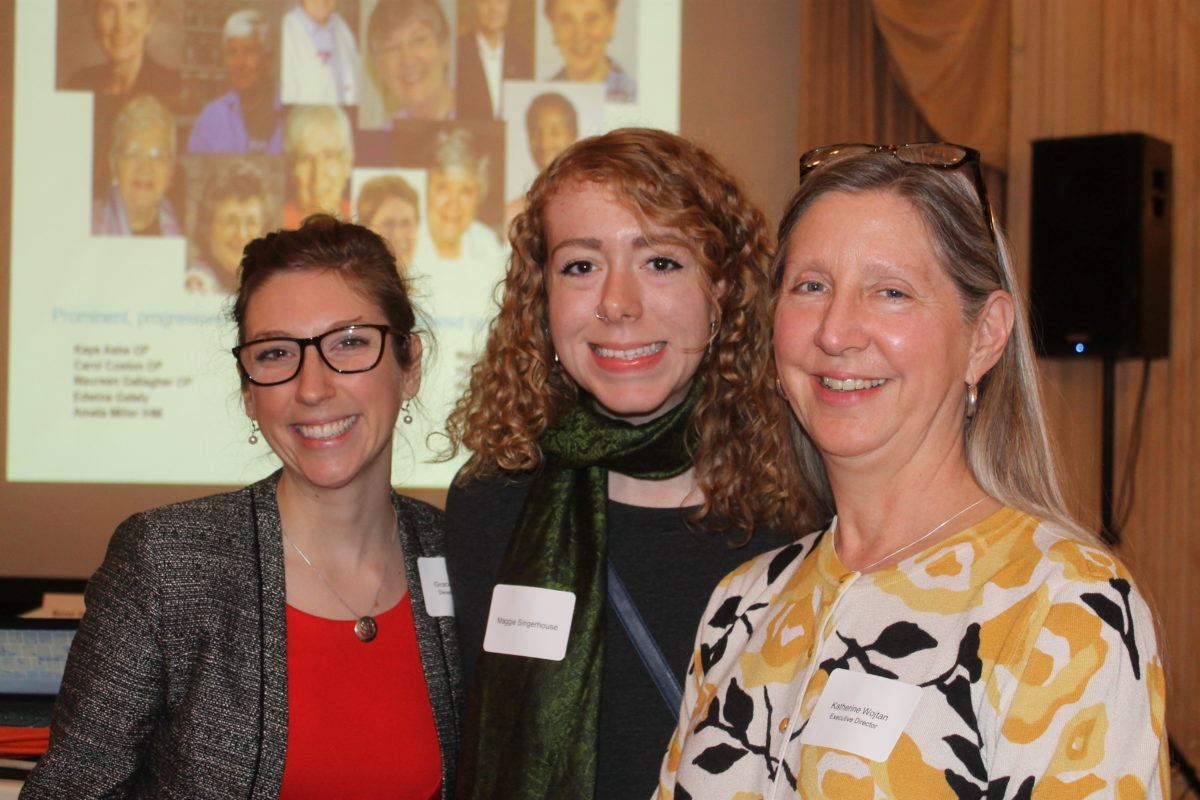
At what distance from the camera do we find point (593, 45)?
16.6 ft

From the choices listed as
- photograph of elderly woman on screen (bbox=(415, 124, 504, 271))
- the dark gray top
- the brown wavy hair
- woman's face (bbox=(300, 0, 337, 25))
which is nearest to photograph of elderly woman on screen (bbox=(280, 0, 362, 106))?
woman's face (bbox=(300, 0, 337, 25))

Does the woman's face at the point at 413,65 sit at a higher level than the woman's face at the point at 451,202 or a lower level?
higher

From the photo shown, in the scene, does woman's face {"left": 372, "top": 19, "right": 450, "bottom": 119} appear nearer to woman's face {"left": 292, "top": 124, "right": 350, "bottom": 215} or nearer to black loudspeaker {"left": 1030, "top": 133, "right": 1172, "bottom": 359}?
woman's face {"left": 292, "top": 124, "right": 350, "bottom": 215}

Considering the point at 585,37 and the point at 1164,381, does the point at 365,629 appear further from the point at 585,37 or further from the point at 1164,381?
the point at 1164,381

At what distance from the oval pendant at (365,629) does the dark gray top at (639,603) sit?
17 centimetres

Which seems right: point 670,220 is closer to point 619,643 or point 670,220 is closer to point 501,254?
point 619,643

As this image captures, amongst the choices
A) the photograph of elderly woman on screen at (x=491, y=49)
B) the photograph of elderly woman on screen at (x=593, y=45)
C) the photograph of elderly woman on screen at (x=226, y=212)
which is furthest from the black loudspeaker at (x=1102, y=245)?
the photograph of elderly woman on screen at (x=226, y=212)

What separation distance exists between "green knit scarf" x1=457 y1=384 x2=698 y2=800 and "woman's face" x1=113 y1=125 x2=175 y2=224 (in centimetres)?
360

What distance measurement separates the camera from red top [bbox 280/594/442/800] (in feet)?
6.63

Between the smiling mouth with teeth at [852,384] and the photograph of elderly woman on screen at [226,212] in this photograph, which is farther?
the photograph of elderly woman on screen at [226,212]

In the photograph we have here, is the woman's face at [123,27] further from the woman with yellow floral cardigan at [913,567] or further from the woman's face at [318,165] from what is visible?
the woman with yellow floral cardigan at [913,567]

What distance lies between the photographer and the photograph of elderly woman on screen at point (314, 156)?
5039 millimetres

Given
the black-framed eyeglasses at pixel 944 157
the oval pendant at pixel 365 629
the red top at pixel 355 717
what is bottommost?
the red top at pixel 355 717

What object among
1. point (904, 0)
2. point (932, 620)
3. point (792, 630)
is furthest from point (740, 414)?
point (904, 0)
